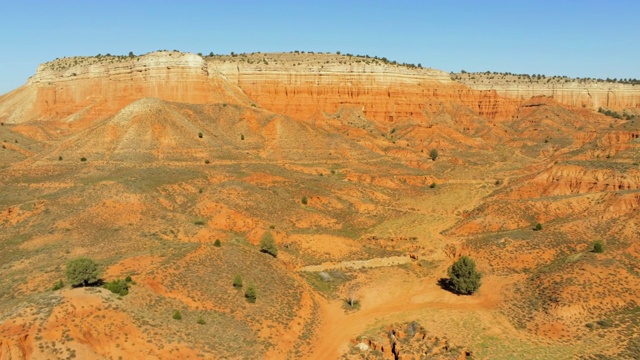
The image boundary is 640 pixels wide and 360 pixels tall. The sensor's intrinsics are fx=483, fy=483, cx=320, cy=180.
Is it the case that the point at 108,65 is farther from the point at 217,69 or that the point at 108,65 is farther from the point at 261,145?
the point at 261,145

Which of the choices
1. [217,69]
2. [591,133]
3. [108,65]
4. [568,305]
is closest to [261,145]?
[217,69]

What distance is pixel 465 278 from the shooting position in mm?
36781

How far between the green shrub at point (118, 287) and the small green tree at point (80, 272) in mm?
1558

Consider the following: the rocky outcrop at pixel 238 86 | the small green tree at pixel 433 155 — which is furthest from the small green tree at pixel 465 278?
the rocky outcrop at pixel 238 86

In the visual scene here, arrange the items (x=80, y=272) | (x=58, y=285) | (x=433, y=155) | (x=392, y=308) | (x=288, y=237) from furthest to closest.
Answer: (x=433, y=155) < (x=288, y=237) < (x=392, y=308) < (x=58, y=285) < (x=80, y=272)

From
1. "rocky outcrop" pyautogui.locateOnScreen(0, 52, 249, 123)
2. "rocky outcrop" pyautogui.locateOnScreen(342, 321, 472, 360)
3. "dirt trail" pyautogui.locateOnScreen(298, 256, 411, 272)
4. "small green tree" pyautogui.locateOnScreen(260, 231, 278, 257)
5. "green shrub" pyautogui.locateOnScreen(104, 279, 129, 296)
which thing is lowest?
"rocky outcrop" pyautogui.locateOnScreen(342, 321, 472, 360)

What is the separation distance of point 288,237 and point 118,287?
20.0 m

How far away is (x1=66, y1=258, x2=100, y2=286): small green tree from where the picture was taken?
29.3 m

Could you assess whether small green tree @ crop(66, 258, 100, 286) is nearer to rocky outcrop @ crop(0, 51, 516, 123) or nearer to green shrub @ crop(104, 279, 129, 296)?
green shrub @ crop(104, 279, 129, 296)

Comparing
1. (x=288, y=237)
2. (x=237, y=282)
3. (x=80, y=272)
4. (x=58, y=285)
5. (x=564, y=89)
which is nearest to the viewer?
(x=80, y=272)

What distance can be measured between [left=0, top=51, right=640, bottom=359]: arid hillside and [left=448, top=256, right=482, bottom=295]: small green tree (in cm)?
76

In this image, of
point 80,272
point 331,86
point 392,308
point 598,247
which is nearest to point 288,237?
point 392,308

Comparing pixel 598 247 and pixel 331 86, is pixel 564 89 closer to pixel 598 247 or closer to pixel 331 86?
pixel 331 86

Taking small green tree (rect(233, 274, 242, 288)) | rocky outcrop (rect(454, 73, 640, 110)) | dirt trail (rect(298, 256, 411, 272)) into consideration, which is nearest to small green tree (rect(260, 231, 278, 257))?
dirt trail (rect(298, 256, 411, 272))
